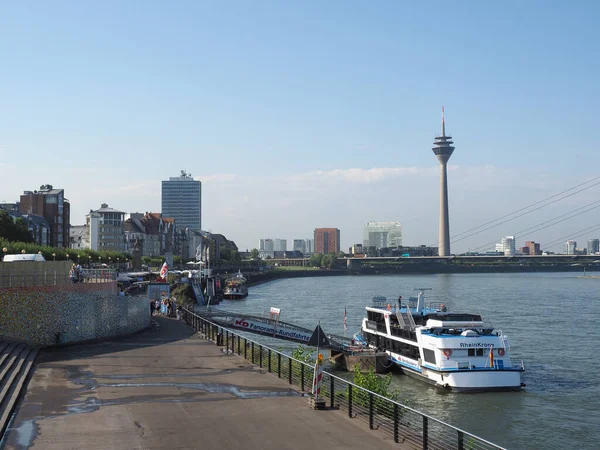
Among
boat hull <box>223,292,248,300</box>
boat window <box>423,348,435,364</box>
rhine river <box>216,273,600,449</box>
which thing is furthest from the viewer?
boat hull <box>223,292,248,300</box>

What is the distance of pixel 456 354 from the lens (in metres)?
33.4

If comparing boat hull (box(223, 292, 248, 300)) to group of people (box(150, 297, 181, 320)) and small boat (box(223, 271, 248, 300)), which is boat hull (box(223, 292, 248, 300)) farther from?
group of people (box(150, 297, 181, 320))

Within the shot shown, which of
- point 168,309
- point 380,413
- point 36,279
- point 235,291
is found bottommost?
point 235,291

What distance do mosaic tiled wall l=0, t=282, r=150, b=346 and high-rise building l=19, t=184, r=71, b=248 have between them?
79330 mm

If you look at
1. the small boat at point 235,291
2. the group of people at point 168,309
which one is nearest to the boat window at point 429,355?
the group of people at point 168,309

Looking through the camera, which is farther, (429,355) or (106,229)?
(106,229)

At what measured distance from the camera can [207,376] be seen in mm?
22312

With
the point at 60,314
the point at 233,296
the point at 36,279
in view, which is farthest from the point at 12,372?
the point at 233,296

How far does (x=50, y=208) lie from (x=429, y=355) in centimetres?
8748

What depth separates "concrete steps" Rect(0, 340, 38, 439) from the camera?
17109mm

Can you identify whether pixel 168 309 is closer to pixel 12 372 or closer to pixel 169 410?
pixel 12 372

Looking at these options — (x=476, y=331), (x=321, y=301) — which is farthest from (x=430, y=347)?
(x=321, y=301)

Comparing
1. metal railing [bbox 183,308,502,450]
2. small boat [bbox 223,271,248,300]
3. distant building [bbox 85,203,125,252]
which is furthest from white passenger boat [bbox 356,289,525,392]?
distant building [bbox 85,203,125,252]

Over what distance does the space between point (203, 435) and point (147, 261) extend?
117234 millimetres
